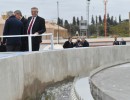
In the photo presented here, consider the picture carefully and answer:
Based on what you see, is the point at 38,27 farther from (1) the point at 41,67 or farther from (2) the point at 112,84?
(2) the point at 112,84

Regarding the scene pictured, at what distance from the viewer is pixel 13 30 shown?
13375 mm

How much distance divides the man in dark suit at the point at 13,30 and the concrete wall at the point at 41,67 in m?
0.93

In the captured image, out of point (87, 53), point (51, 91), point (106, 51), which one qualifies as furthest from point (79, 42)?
point (51, 91)

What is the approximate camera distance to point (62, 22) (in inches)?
6019

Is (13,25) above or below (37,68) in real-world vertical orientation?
above

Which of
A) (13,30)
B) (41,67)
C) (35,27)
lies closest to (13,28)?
(13,30)

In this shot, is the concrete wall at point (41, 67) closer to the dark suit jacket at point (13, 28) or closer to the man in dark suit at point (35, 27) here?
the man in dark suit at point (35, 27)

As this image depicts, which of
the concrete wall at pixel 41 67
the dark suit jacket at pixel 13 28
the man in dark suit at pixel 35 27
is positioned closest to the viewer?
the concrete wall at pixel 41 67

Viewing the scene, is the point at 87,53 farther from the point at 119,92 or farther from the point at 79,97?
the point at 79,97

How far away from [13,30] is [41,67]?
1557 mm

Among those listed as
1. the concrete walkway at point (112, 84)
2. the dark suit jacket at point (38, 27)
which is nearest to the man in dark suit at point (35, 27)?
the dark suit jacket at point (38, 27)

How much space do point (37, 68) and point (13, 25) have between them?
5.65 feet

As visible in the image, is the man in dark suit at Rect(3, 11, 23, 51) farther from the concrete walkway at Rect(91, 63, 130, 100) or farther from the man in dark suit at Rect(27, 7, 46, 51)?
the concrete walkway at Rect(91, 63, 130, 100)

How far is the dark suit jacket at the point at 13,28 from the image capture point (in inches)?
512
